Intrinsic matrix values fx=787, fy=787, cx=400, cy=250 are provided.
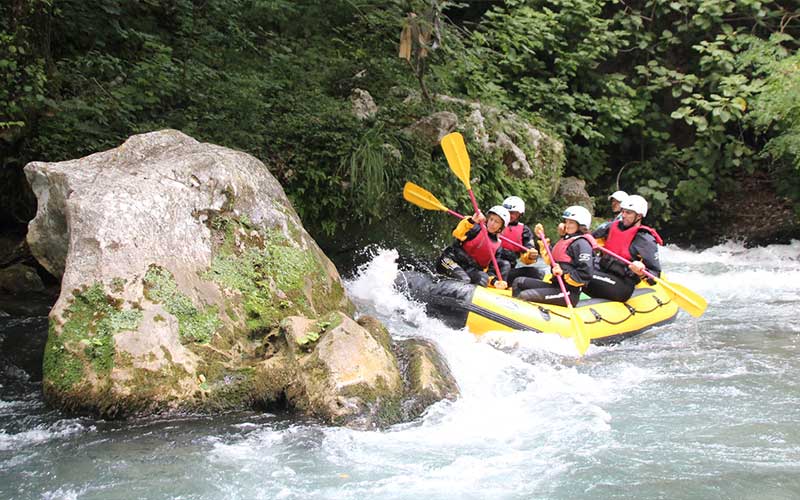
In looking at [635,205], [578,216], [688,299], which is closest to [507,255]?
[578,216]

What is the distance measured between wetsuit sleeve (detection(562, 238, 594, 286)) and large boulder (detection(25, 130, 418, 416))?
198 centimetres

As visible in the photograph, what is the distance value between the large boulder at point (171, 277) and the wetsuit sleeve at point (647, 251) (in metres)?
2.77

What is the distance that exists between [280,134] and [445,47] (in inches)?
79.1

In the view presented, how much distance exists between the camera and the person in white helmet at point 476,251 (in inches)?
273

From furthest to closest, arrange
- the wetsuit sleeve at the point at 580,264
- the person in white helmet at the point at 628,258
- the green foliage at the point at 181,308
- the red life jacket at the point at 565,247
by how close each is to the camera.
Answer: the person in white helmet at the point at 628,258 → the red life jacket at the point at 565,247 → the wetsuit sleeve at the point at 580,264 → the green foliage at the point at 181,308

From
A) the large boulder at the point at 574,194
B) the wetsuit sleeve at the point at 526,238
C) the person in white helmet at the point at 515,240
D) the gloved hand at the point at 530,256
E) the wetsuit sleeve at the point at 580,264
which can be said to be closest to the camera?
the wetsuit sleeve at the point at 580,264

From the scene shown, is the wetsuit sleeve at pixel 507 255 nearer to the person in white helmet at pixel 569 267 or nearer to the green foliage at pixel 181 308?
the person in white helmet at pixel 569 267

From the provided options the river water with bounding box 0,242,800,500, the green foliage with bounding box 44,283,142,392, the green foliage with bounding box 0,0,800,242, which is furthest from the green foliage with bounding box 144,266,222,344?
the green foliage with bounding box 0,0,800,242

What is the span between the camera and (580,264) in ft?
21.2

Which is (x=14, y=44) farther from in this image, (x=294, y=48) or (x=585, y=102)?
(x=585, y=102)

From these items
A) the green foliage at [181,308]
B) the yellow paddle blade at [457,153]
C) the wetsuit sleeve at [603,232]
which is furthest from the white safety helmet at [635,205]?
the green foliage at [181,308]

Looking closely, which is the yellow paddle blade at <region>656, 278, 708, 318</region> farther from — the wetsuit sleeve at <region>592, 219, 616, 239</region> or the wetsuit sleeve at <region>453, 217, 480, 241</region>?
the wetsuit sleeve at <region>453, 217, 480, 241</region>

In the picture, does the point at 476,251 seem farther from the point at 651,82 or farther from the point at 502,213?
the point at 651,82

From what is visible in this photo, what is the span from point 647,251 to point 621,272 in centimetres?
31
